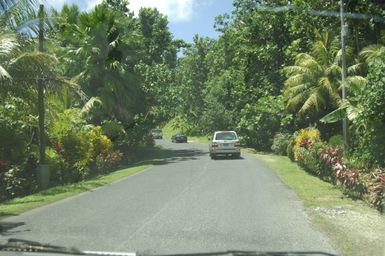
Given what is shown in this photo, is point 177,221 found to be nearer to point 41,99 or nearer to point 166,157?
point 41,99

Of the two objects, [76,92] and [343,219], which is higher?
[76,92]

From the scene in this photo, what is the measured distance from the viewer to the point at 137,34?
3438 cm

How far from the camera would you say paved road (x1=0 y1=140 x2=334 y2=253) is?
8.25 metres

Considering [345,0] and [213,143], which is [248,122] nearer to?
[213,143]

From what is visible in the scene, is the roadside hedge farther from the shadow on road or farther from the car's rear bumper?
the shadow on road

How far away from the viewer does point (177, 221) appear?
1037 cm

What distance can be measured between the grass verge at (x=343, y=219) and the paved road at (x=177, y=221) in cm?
30

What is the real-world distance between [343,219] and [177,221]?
133 inches

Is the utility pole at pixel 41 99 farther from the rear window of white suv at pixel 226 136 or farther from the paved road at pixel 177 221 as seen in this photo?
the rear window of white suv at pixel 226 136

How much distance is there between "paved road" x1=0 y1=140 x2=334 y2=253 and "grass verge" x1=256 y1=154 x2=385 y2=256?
0.98ft

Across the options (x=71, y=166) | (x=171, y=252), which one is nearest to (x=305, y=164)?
(x=71, y=166)

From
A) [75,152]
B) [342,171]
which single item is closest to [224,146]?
[75,152]

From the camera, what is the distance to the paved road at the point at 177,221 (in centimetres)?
825

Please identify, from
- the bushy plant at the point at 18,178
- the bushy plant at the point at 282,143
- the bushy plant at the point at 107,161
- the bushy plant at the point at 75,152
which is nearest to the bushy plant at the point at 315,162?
the bushy plant at the point at 75,152
